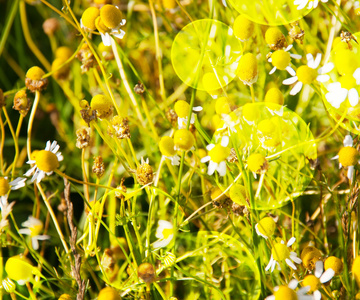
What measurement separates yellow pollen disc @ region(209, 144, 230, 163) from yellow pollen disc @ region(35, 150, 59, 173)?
0.52 ft

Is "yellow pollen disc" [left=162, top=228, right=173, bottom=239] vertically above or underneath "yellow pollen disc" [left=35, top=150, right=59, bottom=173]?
underneath

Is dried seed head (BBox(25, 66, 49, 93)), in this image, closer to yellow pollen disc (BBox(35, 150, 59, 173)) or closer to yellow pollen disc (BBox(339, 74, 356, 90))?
yellow pollen disc (BBox(35, 150, 59, 173))

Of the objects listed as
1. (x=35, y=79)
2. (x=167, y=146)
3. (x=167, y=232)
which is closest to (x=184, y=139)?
(x=167, y=146)

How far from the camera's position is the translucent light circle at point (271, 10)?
569 mm

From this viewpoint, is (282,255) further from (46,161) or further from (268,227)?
(46,161)

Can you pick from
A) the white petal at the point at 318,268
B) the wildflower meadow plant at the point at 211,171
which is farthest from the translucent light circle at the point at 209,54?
the white petal at the point at 318,268

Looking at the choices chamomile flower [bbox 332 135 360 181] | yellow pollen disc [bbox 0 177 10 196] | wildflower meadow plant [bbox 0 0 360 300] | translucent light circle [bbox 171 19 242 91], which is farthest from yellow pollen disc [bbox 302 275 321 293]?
yellow pollen disc [bbox 0 177 10 196]

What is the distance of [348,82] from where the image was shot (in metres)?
0.49

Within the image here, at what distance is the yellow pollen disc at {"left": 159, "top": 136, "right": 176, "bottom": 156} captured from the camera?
0.45 meters

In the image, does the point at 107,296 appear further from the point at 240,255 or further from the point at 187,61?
the point at 187,61

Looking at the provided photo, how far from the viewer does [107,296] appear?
0.40m

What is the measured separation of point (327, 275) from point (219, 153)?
0.53 ft

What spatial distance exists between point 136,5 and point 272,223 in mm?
555

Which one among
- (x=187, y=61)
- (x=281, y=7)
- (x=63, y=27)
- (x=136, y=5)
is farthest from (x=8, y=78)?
(x=281, y=7)
